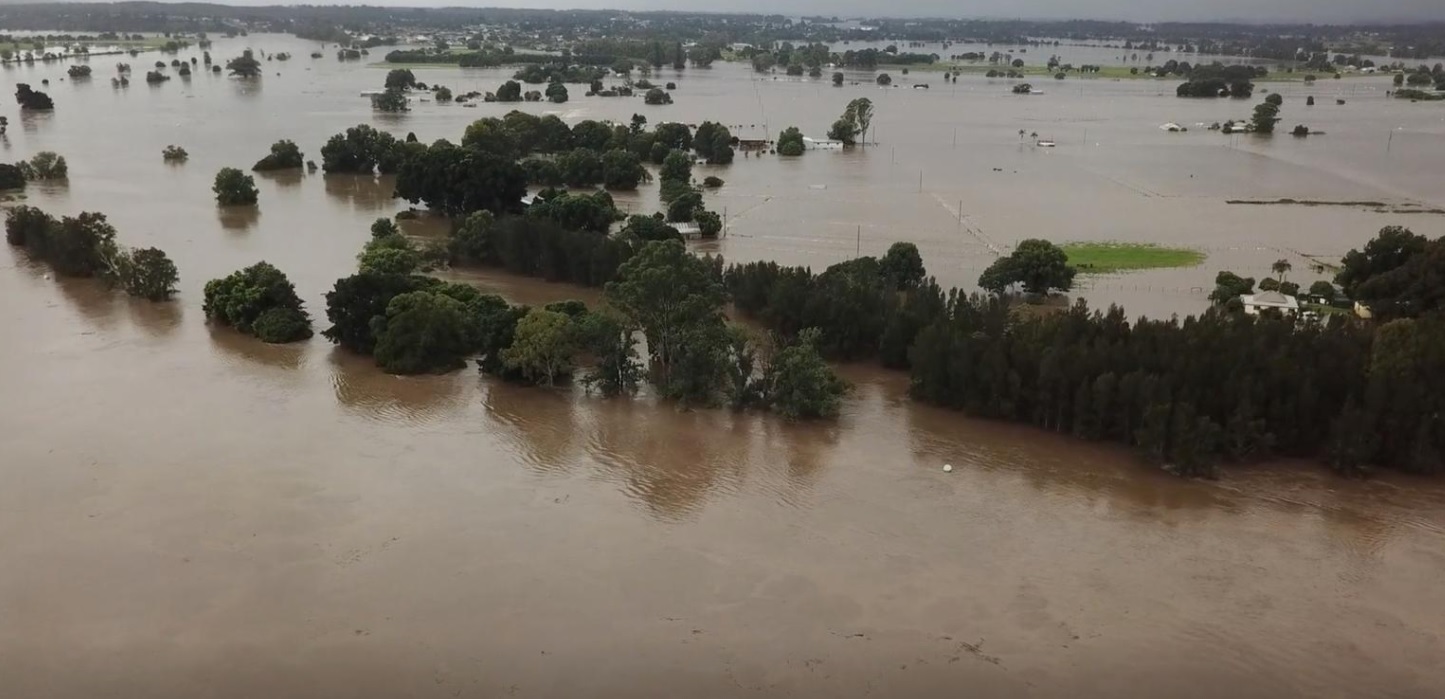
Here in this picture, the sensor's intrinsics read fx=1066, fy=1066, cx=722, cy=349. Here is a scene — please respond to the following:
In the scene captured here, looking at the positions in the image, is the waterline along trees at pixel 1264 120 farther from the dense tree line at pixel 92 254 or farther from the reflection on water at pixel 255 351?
the dense tree line at pixel 92 254

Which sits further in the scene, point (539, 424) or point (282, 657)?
→ point (539, 424)

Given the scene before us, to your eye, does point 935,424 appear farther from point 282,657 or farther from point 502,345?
point 282,657

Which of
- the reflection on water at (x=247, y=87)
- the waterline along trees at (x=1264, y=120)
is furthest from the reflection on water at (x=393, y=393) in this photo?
the reflection on water at (x=247, y=87)

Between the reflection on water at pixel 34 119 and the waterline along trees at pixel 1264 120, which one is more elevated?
the waterline along trees at pixel 1264 120

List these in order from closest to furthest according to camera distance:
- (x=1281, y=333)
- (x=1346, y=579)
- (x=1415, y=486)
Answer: (x=1346, y=579)
(x=1415, y=486)
(x=1281, y=333)

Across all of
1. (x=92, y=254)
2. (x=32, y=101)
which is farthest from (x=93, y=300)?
(x=32, y=101)

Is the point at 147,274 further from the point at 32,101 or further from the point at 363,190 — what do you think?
the point at 32,101

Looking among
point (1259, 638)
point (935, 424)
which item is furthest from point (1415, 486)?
point (935, 424)
